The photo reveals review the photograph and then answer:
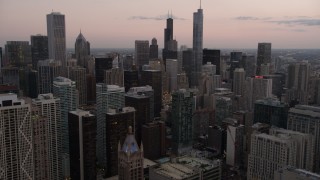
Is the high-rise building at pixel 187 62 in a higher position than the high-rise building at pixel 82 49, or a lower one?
lower

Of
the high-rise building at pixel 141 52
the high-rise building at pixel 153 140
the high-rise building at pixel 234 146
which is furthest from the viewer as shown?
the high-rise building at pixel 141 52

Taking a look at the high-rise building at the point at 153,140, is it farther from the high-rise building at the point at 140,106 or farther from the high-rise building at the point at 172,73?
the high-rise building at the point at 172,73

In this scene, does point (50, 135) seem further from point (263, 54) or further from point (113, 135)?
point (263, 54)

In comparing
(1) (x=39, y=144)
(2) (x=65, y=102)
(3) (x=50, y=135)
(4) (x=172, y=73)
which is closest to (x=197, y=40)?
(4) (x=172, y=73)

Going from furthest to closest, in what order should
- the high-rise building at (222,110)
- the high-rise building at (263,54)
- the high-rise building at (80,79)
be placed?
the high-rise building at (263,54) → the high-rise building at (80,79) → the high-rise building at (222,110)

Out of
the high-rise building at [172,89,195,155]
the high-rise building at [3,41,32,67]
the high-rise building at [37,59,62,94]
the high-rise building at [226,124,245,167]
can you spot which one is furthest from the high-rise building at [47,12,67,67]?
the high-rise building at [226,124,245,167]

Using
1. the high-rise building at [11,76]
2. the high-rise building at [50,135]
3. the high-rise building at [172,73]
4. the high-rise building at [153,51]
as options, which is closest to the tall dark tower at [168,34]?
the high-rise building at [153,51]
